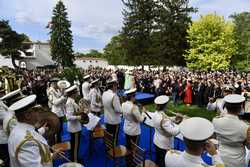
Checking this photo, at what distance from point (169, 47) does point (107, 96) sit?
3945 centimetres

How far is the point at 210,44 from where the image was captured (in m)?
45.5

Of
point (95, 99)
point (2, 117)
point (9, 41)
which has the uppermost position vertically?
point (9, 41)

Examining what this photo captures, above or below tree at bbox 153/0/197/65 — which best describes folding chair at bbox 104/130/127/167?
below

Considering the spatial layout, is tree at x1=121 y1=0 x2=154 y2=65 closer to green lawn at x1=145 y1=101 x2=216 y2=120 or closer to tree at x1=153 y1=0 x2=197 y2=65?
tree at x1=153 y1=0 x2=197 y2=65

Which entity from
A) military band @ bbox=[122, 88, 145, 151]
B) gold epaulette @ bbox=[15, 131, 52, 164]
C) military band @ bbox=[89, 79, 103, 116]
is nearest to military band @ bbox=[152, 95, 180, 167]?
military band @ bbox=[122, 88, 145, 151]

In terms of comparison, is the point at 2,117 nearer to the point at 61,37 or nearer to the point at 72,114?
the point at 72,114

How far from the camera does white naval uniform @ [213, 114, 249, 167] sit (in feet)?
13.8

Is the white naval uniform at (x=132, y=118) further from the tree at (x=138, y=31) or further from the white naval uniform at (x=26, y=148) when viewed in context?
the tree at (x=138, y=31)

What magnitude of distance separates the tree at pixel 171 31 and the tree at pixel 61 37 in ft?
63.5

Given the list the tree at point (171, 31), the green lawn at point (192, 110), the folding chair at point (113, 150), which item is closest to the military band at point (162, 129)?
the folding chair at point (113, 150)

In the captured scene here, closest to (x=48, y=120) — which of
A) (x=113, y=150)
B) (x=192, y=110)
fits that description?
(x=113, y=150)

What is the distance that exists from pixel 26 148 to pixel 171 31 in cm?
4463

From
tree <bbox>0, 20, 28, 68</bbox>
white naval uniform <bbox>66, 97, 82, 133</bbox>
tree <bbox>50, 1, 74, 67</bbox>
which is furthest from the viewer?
tree <bbox>50, 1, 74, 67</bbox>

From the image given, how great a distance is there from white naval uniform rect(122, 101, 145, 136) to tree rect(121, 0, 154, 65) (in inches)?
1654
